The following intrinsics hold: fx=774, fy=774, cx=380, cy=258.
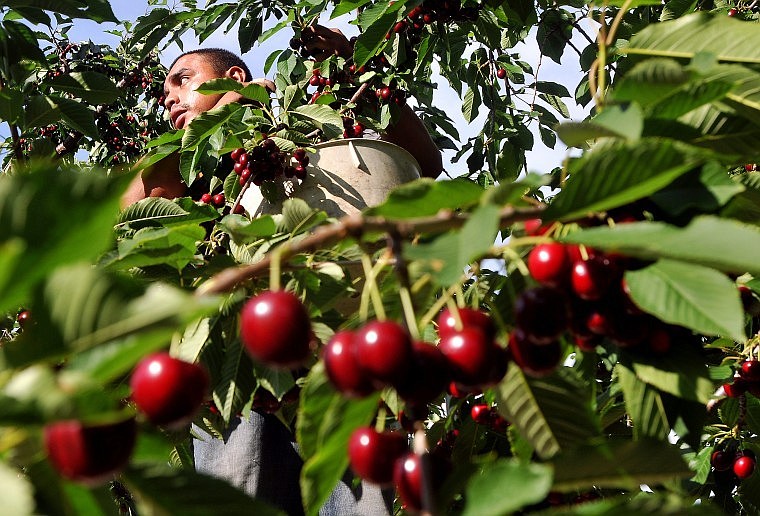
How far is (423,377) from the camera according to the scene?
679 mm

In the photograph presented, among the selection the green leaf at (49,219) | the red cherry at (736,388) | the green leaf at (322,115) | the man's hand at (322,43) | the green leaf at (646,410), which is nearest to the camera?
the green leaf at (49,219)

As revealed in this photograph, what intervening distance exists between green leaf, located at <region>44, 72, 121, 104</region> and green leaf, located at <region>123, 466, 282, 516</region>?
6.52 ft

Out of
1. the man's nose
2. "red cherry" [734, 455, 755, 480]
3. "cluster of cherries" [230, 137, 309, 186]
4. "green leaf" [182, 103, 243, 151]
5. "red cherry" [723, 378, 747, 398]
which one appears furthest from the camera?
the man's nose

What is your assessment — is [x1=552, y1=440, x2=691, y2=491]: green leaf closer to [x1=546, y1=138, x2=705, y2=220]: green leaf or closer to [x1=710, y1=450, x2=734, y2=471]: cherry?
[x1=546, y1=138, x2=705, y2=220]: green leaf

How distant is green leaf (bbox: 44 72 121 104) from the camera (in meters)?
2.40

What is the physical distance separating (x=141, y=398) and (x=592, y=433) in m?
0.49

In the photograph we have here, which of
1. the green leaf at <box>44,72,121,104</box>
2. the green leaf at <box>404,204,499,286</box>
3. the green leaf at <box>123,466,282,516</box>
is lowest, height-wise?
the green leaf at <box>44,72,121,104</box>

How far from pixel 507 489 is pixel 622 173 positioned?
1.09 ft

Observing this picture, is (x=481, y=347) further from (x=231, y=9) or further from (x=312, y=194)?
(x=231, y=9)

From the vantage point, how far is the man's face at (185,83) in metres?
3.49

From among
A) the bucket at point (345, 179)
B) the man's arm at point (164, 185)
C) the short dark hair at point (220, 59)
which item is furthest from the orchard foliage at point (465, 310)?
the short dark hair at point (220, 59)

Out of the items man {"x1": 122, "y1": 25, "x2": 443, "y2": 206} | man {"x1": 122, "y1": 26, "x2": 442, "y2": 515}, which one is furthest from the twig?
man {"x1": 122, "y1": 25, "x2": 443, "y2": 206}

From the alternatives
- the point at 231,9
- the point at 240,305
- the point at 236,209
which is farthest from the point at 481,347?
the point at 231,9

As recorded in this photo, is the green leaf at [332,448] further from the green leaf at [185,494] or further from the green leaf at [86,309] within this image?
the green leaf at [86,309]
